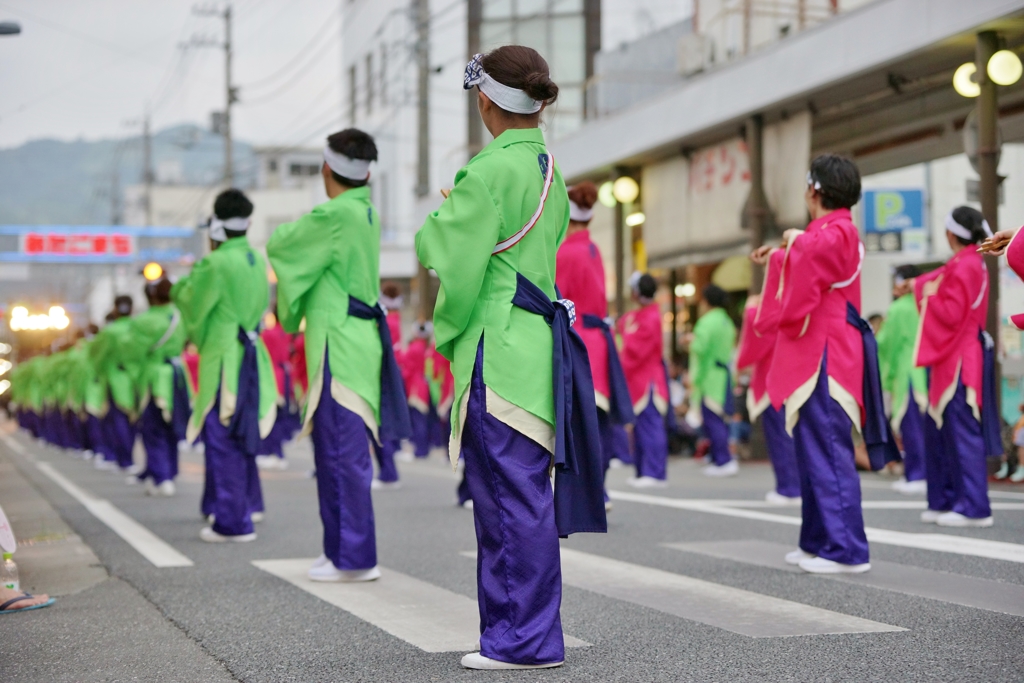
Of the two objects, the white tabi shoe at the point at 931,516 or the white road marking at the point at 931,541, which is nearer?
the white road marking at the point at 931,541

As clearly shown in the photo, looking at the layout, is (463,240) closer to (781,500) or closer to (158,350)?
(781,500)

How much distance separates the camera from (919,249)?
1653 cm

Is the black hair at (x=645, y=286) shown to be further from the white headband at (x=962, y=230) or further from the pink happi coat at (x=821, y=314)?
the pink happi coat at (x=821, y=314)

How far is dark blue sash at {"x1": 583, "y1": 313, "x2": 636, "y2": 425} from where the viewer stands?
789 centimetres

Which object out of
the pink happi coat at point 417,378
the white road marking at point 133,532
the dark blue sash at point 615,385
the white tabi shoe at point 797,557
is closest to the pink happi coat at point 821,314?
the white tabi shoe at point 797,557

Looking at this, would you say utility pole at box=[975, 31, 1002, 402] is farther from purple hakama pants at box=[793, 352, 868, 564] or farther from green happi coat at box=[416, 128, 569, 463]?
green happi coat at box=[416, 128, 569, 463]

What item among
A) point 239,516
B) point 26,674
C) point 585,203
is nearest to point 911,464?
point 585,203

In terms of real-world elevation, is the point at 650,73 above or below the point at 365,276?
above

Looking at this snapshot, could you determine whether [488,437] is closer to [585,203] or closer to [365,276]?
[365,276]

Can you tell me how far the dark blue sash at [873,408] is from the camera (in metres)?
6.11

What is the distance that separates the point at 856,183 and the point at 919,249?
1104 centimetres

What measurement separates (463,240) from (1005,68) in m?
8.39

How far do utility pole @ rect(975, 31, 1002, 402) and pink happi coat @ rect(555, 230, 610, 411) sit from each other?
4.42 m

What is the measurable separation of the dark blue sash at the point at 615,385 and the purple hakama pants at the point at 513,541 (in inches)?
154
